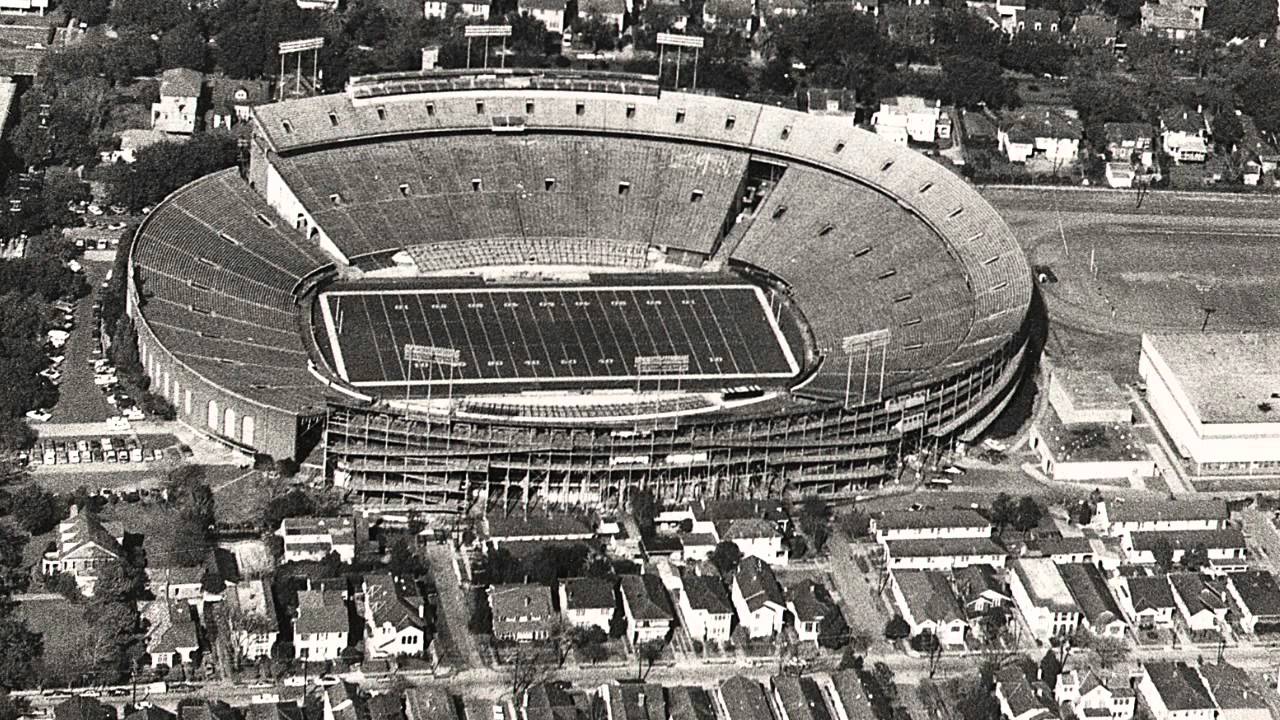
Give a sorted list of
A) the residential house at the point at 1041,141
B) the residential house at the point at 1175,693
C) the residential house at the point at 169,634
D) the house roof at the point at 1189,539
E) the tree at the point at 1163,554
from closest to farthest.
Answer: the residential house at the point at 169,634, the residential house at the point at 1175,693, the tree at the point at 1163,554, the house roof at the point at 1189,539, the residential house at the point at 1041,141

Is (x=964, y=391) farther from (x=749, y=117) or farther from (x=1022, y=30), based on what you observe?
(x=1022, y=30)

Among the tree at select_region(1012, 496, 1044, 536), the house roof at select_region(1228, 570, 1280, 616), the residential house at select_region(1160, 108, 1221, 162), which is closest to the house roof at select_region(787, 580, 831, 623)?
the tree at select_region(1012, 496, 1044, 536)

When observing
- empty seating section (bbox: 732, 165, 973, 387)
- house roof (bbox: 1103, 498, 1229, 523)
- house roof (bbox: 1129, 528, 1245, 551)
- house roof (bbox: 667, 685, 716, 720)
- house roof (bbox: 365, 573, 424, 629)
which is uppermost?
empty seating section (bbox: 732, 165, 973, 387)

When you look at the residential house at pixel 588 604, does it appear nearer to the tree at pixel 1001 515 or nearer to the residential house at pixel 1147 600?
the tree at pixel 1001 515

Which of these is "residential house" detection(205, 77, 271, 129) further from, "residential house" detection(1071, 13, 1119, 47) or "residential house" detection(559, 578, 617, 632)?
"residential house" detection(1071, 13, 1119, 47)

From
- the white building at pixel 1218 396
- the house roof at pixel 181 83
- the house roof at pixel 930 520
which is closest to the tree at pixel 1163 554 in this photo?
the house roof at pixel 930 520
